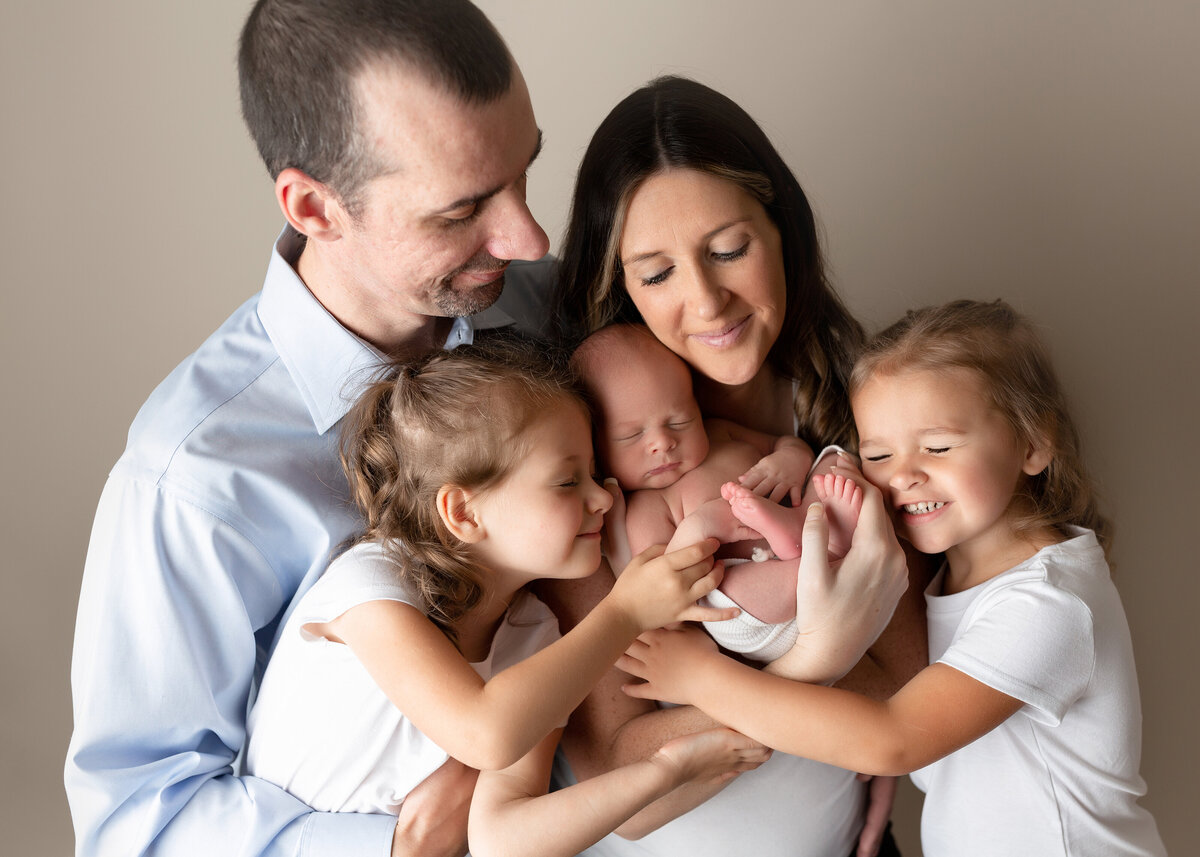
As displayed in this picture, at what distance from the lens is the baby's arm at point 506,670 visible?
1500 millimetres

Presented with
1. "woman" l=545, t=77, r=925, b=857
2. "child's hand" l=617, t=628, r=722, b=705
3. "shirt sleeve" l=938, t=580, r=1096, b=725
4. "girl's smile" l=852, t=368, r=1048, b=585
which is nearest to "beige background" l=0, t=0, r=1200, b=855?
"woman" l=545, t=77, r=925, b=857

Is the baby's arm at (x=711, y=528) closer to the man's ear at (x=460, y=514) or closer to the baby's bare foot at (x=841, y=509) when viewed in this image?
the baby's bare foot at (x=841, y=509)

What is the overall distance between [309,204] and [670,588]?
93 centimetres

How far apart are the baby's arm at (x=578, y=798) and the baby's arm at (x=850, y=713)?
0.22 ft

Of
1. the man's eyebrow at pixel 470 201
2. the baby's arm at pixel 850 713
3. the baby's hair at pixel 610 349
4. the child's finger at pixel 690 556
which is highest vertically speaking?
the man's eyebrow at pixel 470 201

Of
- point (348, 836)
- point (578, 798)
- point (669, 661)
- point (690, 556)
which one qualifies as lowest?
point (348, 836)

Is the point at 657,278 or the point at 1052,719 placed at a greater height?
the point at 657,278

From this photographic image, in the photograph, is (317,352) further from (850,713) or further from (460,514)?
(850,713)

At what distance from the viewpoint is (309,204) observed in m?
1.74

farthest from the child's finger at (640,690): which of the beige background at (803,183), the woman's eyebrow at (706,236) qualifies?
the beige background at (803,183)

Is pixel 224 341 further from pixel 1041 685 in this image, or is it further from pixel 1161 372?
pixel 1161 372

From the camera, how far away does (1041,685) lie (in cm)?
161

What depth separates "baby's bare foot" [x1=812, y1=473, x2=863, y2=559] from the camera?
172 cm

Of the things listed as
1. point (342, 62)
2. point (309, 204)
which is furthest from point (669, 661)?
point (342, 62)
